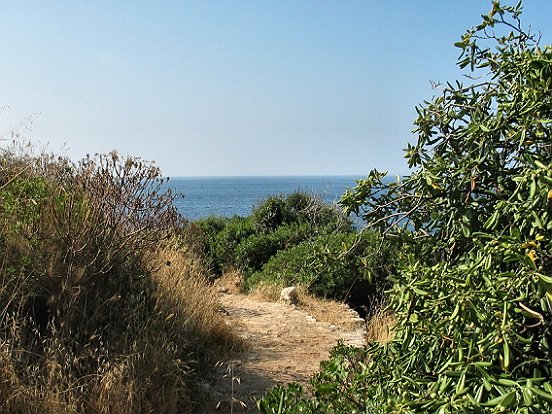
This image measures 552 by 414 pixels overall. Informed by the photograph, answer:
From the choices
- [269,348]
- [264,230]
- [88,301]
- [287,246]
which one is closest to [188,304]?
[269,348]

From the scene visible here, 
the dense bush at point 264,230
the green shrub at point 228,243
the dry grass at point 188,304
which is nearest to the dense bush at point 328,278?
the dense bush at point 264,230

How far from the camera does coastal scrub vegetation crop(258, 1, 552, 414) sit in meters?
1.77

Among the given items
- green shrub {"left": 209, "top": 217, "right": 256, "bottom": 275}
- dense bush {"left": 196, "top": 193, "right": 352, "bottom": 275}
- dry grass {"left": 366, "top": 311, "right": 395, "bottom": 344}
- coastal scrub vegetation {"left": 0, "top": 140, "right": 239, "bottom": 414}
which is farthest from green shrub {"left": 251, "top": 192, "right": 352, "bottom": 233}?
coastal scrub vegetation {"left": 0, "top": 140, "right": 239, "bottom": 414}

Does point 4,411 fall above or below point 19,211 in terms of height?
below

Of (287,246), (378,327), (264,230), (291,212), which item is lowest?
(378,327)

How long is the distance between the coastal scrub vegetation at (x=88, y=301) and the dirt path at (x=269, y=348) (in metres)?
0.37

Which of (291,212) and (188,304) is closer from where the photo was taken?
(188,304)

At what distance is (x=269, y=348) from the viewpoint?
6.67m

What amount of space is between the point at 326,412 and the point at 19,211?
3.23 metres

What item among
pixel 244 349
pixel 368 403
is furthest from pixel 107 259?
pixel 368 403

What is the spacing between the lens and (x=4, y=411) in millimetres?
3697

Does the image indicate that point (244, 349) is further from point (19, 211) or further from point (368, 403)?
point (368, 403)

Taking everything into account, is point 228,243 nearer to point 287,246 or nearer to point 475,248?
point 287,246

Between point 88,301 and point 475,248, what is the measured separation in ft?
11.7
